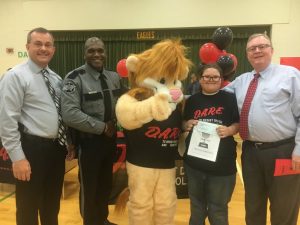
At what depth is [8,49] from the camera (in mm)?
7117

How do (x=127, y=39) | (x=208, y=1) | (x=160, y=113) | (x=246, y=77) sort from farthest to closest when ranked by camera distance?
1. (x=127, y=39)
2. (x=208, y=1)
3. (x=246, y=77)
4. (x=160, y=113)

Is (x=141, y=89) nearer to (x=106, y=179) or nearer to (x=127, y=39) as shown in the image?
(x=106, y=179)

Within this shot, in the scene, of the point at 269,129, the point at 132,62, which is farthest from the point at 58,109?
the point at 269,129

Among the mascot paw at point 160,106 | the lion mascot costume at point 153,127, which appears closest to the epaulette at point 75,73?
the lion mascot costume at point 153,127

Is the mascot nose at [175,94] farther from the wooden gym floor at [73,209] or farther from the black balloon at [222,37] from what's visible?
the wooden gym floor at [73,209]

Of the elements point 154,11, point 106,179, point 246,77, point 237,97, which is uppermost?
point 154,11

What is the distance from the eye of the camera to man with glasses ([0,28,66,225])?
1771 mm

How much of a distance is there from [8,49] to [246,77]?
650cm

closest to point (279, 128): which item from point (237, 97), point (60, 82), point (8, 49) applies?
point (237, 97)

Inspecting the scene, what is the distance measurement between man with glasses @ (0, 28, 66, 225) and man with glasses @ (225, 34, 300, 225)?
1218 millimetres

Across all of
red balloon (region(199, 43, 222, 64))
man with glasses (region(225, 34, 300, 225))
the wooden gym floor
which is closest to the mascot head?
man with glasses (region(225, 34, 300, 225))

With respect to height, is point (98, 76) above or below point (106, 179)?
above

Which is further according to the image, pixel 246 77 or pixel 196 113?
pixel 246 77

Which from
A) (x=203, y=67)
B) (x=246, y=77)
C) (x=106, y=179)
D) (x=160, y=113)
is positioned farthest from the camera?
(x=106, y=179)
